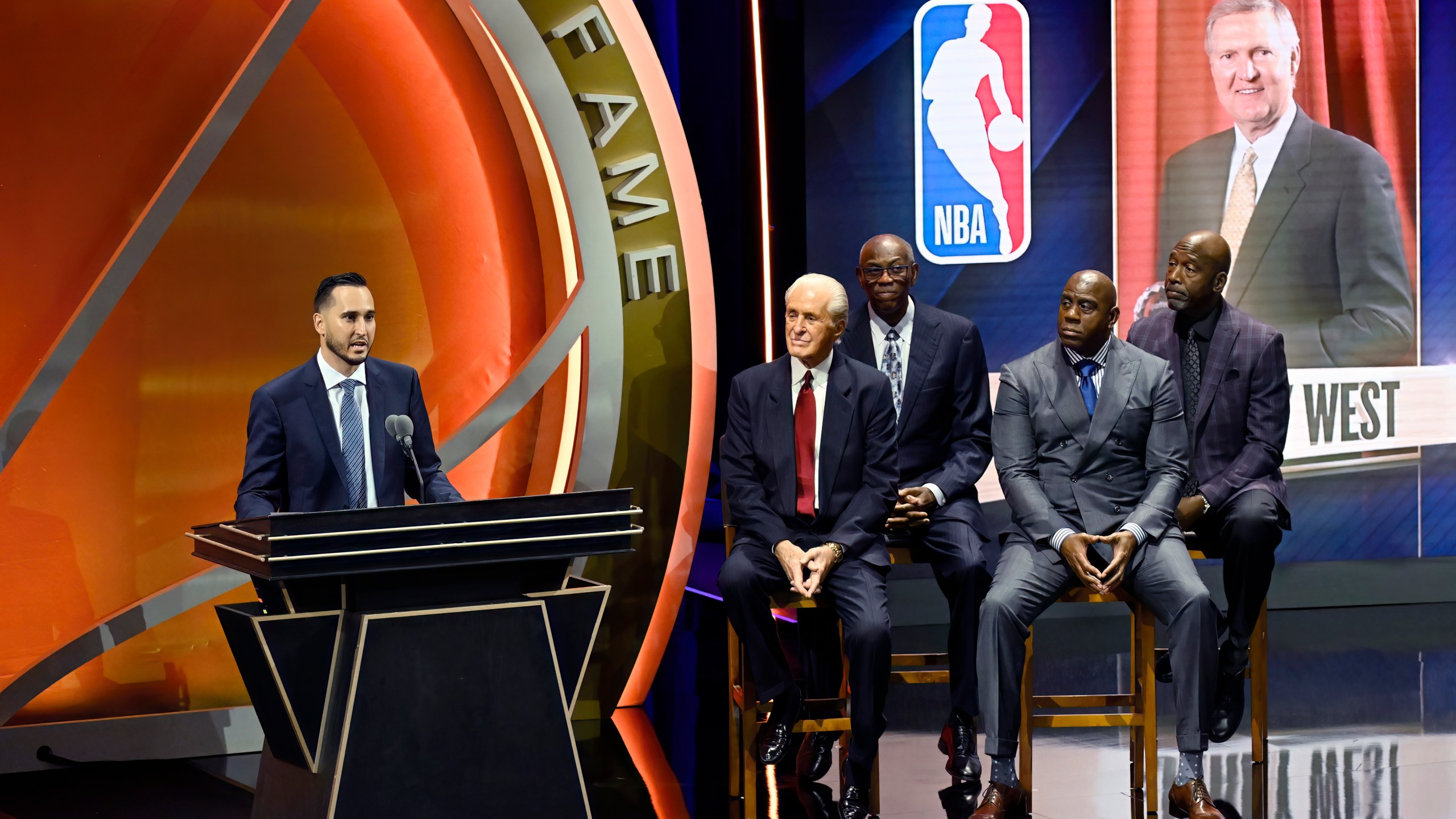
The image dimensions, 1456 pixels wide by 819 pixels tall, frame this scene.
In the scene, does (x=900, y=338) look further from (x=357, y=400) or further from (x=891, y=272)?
(x=357, y=400)

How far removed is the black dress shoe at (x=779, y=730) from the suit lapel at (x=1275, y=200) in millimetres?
3243

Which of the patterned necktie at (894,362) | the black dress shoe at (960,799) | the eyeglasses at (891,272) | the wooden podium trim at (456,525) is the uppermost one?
the eyeglasses at (891,272)

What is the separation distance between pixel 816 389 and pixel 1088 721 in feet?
3.82

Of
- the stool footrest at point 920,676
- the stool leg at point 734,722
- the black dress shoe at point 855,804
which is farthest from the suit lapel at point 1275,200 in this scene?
the black dress shoe at point 855,804

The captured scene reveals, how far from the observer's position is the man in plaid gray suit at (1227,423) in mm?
3996

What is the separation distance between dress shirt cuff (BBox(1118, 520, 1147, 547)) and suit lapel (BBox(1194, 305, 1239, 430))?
0.66m

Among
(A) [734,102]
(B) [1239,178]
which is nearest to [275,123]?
(A) [734,102]

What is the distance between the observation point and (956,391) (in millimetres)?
4211

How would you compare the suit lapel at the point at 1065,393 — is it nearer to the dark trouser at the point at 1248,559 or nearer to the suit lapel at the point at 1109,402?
the suit lapel at the point at 1109,402

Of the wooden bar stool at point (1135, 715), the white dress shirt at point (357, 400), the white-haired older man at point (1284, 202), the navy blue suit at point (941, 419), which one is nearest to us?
the white dress shirt at point (357, 400)

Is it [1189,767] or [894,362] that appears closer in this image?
[1189,767]

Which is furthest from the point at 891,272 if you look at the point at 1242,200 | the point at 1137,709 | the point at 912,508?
the point at 1242,200

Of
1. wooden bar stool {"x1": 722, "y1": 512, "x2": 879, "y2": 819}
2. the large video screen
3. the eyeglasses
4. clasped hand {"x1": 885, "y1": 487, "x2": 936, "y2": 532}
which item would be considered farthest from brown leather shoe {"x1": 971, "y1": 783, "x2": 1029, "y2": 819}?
the large video screen

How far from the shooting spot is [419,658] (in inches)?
115
